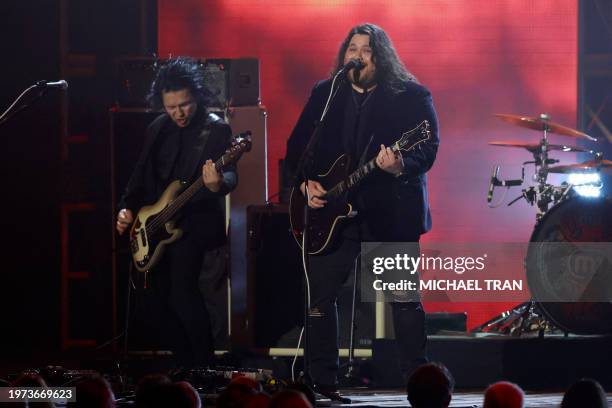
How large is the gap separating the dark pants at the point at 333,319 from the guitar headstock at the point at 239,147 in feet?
2.70

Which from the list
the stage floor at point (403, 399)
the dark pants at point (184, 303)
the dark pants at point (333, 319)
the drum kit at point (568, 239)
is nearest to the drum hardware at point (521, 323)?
the drum kit at point (568, 239)

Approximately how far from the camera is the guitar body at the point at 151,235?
4945 millimetres

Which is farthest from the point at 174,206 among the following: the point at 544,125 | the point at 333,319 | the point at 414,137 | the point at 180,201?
the point at 544,125

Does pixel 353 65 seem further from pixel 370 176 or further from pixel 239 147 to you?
pixel 239 147

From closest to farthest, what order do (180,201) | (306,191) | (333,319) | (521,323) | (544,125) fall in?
(306,191)
(333,319)
(180,201)
(521,323)
(544,125)

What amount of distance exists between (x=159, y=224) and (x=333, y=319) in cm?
121

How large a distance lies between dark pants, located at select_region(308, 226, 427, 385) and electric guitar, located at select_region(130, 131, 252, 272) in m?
0.92

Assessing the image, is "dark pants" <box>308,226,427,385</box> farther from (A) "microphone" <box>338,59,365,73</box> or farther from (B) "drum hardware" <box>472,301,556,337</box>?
(B) "drum hardware" <box>472,301,556,337</box>

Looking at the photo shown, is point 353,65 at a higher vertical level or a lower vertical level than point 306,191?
higher

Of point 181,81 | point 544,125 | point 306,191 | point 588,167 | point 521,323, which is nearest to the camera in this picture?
point 306,191

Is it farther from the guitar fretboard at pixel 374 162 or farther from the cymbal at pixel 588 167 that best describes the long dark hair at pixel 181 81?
the cymbal at pixel 588 167

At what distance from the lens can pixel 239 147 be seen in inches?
189

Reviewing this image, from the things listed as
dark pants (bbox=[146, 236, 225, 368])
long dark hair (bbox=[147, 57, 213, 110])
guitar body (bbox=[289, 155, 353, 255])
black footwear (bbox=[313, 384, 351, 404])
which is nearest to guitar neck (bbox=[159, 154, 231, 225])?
dark pants (bbox=[146, 236, 225, 368])

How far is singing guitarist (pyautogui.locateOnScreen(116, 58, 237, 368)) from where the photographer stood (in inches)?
192
